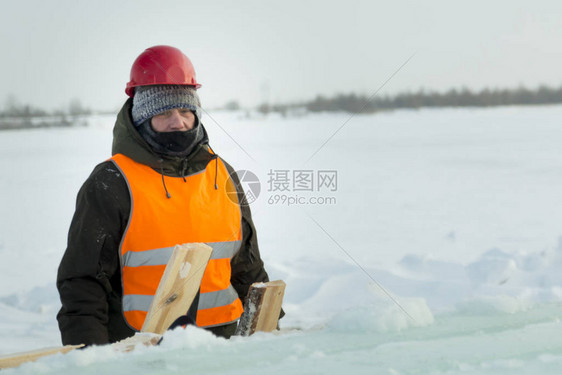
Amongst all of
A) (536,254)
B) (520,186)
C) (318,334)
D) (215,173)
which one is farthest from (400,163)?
(318,334)

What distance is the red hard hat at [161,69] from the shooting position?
2314 mm

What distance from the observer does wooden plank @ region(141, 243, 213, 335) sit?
142 centimetres

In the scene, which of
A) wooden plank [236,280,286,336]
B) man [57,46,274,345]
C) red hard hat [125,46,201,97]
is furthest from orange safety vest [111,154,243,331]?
wooden plank [236,280,286,336]

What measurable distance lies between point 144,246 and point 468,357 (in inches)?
50.6

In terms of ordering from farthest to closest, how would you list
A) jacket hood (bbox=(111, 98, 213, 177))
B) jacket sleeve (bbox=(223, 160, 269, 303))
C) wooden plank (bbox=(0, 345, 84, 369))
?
1. jacket sleeve (bbox=(223, 160, 269, 303))
2. jacket hood (bbox=(111, 98, 213, 177))
3. wooden plank (bbox=(0, 345, 84, 369))

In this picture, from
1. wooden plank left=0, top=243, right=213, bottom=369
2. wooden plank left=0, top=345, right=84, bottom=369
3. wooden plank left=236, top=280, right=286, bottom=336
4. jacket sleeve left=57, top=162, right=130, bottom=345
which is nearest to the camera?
wooden plank left=0, top=345, right=84, bottom=369

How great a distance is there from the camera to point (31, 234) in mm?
7953

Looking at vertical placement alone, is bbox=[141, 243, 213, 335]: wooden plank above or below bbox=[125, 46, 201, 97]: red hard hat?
below

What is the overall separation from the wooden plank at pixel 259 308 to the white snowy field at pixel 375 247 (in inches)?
10.1

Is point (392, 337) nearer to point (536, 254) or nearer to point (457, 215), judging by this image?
point (536, 254)

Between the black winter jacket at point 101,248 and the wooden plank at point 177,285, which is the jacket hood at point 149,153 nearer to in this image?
the black winter jacket at point 101,248

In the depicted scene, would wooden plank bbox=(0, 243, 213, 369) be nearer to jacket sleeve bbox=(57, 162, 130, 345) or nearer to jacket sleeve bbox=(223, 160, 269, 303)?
jacket sleeve bbox=(57, 162, 130, 345)

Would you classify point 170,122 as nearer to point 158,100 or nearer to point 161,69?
point 158,100

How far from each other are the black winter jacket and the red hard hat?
170 millimetres
